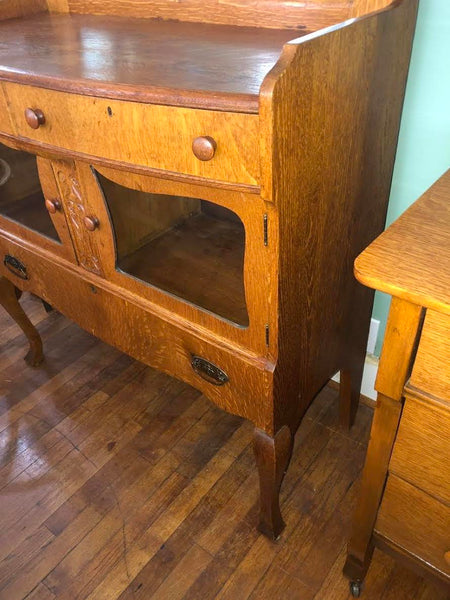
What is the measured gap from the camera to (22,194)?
114 cm

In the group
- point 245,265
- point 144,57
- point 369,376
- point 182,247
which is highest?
point 144,57

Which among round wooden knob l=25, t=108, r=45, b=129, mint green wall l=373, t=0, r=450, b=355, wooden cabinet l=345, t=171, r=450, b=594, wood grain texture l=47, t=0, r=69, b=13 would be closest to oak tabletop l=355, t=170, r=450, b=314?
wooden cabinet l=345, t=171, r=450, b=594

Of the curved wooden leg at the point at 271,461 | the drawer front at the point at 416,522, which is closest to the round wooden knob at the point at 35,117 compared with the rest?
the curved wooden leg at the point at 271,461

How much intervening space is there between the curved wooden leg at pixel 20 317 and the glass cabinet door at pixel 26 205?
297 mm

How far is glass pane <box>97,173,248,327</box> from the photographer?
89 cm

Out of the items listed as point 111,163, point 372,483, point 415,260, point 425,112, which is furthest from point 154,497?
point 425,112

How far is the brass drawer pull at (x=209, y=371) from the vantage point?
3.14 ft

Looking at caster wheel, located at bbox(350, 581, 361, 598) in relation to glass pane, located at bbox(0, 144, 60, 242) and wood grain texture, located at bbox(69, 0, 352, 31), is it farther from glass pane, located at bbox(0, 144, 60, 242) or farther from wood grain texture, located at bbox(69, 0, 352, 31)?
wood grain texture, located at bbox(69, 0, 352, 31)

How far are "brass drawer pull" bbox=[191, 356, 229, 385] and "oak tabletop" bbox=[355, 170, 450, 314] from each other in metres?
0.43

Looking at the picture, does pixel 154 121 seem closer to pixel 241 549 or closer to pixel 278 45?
pixel 278 45

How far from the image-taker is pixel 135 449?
1392mm

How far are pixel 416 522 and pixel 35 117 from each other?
941 mm

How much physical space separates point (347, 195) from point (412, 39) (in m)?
0.32

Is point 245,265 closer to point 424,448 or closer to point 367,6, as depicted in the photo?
point 424,448
